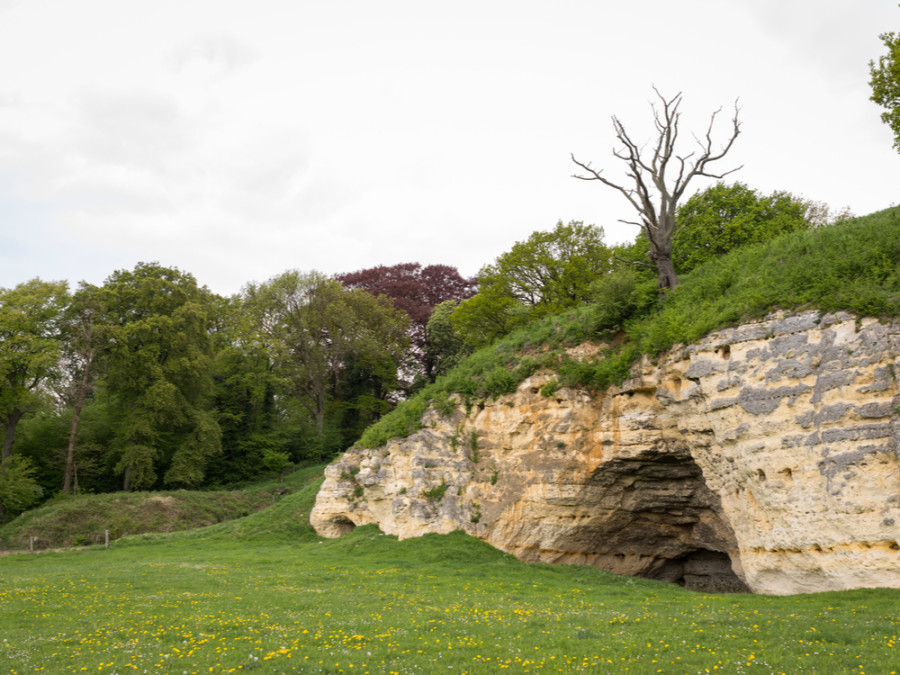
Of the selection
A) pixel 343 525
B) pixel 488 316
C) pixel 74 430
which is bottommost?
pixel 343 525

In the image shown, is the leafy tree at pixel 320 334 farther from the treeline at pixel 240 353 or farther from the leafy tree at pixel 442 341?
the leafy tree at pixel 442 341

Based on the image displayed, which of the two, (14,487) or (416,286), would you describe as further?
(416,286)

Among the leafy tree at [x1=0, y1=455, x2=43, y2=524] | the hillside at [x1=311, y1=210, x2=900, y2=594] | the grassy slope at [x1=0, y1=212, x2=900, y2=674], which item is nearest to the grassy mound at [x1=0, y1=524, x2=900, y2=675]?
the grassy slope at [x1=0, y1=212, x2=900, y2=674]

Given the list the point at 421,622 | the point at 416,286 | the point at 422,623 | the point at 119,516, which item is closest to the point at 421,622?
the point at 421,622

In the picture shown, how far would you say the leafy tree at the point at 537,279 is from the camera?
110ft

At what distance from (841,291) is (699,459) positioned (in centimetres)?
588

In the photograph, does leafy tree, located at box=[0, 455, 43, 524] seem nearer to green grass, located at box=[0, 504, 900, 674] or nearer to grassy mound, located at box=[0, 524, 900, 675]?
green grass, located at box=[0, 504, 900, 674]

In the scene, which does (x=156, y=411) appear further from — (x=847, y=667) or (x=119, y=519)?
(x=847, y=667)

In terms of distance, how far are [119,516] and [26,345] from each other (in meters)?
12.5

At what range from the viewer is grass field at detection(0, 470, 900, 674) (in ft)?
28.6

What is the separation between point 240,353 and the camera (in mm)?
46625

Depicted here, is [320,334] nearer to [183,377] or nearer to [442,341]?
[442,341]

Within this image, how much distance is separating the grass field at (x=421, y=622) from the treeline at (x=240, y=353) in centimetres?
1091

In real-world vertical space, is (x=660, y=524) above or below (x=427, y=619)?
above
